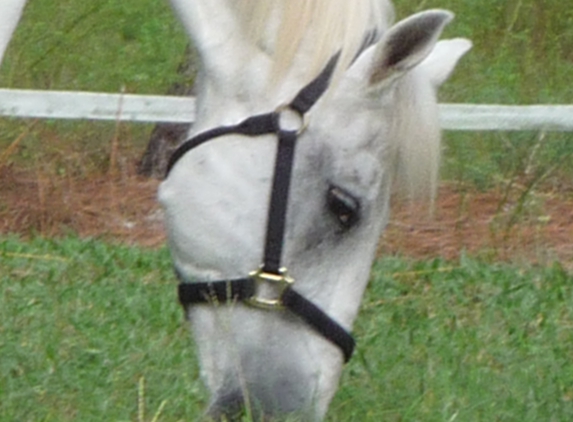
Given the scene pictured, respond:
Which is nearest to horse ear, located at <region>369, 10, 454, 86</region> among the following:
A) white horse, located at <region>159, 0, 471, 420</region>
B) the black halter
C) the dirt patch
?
white horse, located at <region>159, 0, 471, 420</region>

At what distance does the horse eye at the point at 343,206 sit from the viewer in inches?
A: 121

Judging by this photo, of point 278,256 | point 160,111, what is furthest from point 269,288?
point 160,111

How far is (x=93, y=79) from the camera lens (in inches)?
313

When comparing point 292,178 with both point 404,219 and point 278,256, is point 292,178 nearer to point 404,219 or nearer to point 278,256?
point 278,256

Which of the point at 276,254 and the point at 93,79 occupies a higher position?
the point at 276,254

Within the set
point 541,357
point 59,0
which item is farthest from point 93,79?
point 541,357

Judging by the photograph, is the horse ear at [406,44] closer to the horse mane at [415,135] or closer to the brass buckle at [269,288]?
the horse mane at [415,135]

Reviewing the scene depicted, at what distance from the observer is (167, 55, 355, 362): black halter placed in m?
3.08

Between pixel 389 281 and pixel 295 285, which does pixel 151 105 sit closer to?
pixel 389 281

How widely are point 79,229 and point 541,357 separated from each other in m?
2.67

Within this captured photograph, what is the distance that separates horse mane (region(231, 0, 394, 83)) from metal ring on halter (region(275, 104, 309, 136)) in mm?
76

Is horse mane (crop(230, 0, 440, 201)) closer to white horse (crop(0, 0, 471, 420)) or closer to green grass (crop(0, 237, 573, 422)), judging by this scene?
white horse (crop(0, 0, 471, 420))

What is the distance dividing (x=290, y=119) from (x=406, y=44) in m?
0.29

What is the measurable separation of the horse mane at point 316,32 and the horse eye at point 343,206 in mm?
256
